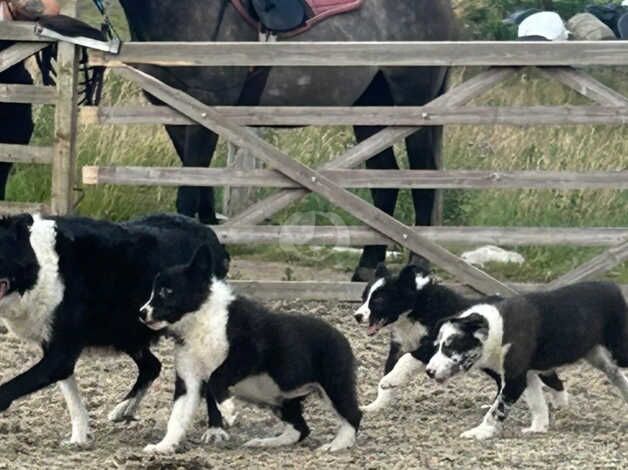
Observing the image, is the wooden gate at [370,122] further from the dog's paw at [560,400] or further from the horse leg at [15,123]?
the dog's paw at [560,400]

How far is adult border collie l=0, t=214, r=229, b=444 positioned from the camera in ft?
29.6

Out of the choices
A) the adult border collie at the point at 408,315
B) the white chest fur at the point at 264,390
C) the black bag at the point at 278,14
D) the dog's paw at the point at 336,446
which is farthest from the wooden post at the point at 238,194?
the dog's paw at the point at 336,446

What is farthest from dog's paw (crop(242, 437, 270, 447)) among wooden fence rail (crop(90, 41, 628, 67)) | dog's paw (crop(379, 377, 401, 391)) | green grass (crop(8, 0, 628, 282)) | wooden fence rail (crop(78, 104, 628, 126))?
green grass (crop(8, 0, 628, 282))

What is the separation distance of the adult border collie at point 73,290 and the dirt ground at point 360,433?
0.28 meters

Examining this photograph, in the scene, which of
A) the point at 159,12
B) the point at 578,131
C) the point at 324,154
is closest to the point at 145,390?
the point at 159,12

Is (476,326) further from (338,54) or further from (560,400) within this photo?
(338,54)

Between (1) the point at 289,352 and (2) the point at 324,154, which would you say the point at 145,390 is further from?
(2) the point at 324,154

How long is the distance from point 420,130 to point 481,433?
5.73 m

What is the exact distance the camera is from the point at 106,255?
9.30 metres

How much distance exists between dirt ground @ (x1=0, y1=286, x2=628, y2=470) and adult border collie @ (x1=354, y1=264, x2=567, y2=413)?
0.17 m

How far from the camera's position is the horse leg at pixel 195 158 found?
549 inches

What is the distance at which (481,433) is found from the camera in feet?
30.6

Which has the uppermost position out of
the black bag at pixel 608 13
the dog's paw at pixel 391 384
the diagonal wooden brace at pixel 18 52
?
the diagonal wooden brace at pixel 18 52

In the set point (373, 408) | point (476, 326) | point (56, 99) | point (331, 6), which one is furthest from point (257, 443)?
point (331, 6)
